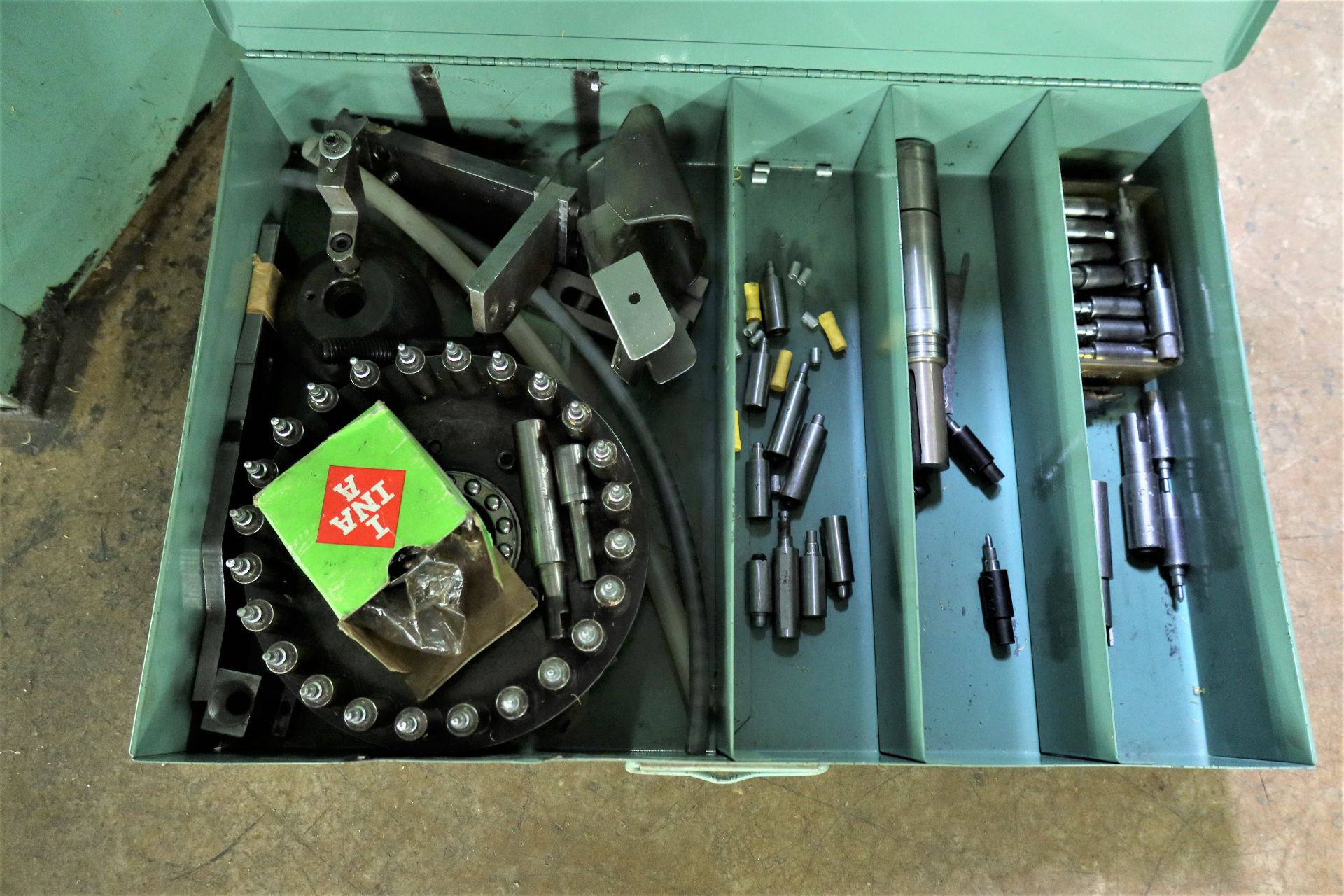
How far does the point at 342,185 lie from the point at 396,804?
1204 mm

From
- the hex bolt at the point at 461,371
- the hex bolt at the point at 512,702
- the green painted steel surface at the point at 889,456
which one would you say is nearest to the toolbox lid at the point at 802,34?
the green painted steel surface at the point at 889,456

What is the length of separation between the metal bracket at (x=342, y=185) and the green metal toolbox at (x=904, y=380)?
0.15 m

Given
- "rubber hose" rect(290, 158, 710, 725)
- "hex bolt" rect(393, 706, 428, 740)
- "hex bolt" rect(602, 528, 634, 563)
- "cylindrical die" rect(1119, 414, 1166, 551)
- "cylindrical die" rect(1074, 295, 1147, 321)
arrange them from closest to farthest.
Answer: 1. "hex bolt" rect(393, 706, 428, 740)
2. "hex bolt" rect(602, 528, 634, 563)
3. "rubber hose" rect(290, 158, 710, 725)
4. "cylindrical die" rect(1119, 414, 1166, 551)
5. "cylindrical die" rect(1074, 295, 1147, 321)

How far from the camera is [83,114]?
5.37 feet

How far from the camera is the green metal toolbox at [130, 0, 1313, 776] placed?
1.45 m

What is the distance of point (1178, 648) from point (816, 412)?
2.65ft

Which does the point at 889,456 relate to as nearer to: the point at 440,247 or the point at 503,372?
the point at 503,372

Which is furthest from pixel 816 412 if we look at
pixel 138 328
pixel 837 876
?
pixel 138 328

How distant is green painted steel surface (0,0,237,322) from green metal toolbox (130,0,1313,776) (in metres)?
0.25

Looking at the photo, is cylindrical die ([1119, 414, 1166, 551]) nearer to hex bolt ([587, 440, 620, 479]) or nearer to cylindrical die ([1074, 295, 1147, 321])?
cylindrical die ([1074, 295, 1147, 321])

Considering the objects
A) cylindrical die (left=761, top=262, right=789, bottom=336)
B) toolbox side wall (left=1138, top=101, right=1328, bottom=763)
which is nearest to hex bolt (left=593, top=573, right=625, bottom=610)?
cylindrical die (left=761, top=262, right=789, bottom=336)

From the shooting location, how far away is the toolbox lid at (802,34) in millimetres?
1498

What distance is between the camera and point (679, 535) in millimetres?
1528

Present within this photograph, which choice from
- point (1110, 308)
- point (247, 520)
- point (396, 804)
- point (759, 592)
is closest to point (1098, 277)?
point (1110, 308)
